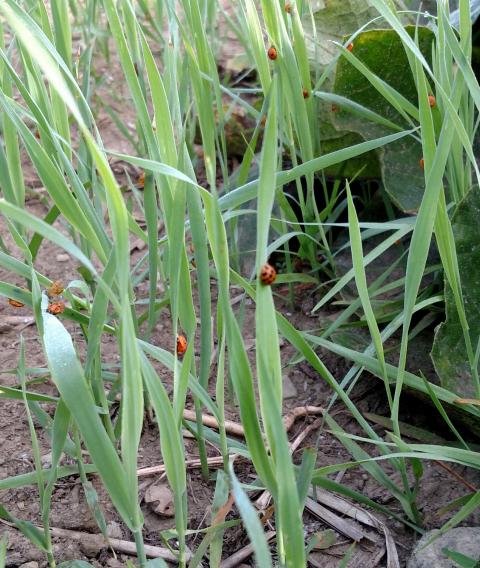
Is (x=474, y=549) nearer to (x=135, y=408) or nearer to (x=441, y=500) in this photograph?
(x=441, y=500)

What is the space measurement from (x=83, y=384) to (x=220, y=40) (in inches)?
65.6

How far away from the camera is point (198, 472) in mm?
1134

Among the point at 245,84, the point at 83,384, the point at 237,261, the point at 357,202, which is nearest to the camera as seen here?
the point at 83,384

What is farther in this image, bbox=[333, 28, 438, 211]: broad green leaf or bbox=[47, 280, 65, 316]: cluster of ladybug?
bbox=[333, 28, 438, 211]: broad green leaf

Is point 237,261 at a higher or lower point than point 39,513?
higher

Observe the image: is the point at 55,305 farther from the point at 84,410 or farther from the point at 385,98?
the point at 385,98

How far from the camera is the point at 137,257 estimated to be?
165 cm

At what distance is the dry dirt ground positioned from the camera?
1021 millimetres

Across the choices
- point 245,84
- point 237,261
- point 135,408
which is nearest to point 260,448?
point 135,408

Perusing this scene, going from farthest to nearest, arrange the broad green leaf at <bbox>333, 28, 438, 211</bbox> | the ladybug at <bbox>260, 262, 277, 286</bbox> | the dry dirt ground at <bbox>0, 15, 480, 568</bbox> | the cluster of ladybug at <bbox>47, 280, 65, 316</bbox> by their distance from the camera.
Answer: the broad green leaf at <bbox>333, 28, 438, 211</bbox> < the dry dirt ground at <bbox>0, 15, 480, 568</bbox> < the cluster of ladybug at <bbox>47, 280, 65, 316</bbox> < the ladybug at <bbox>260, 262, 277, 286</bbox>

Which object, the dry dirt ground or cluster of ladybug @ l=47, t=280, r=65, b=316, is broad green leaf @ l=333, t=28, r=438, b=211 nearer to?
the dry dirt ground

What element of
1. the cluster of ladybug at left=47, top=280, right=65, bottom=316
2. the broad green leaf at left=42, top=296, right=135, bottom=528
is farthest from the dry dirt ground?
the broad green leaf at left=42, top=296, right=135, bottom=528

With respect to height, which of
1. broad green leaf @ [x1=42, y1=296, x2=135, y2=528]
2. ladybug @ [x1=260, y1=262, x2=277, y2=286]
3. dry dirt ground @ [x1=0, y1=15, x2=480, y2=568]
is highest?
ladybug @ [x1=260, y1=262, x2=277, y2=286]

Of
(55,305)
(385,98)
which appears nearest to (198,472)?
(55,305)
